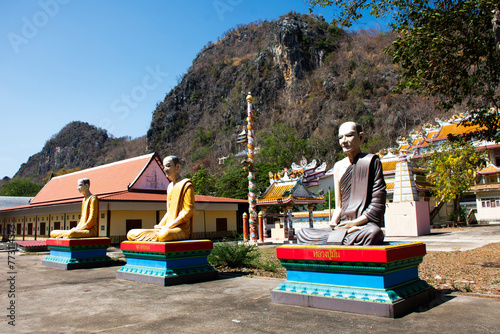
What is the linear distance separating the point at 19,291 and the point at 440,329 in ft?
21.4

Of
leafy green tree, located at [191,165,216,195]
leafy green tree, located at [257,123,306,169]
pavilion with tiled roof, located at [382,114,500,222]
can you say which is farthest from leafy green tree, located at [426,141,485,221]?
leafy green tree, located at [257,123,306,169]

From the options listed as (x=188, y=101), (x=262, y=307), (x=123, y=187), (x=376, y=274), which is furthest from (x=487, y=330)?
(x=188, y=101)

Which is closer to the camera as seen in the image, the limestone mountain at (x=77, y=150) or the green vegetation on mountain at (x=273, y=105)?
the green vegetation on mountain at (x=273, y=105)

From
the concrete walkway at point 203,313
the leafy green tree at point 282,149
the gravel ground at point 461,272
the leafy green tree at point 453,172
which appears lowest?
the gravel ground at point 461,272

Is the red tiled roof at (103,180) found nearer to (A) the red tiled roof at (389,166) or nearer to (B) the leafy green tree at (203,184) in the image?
(B) the leafy green tree at (203,184)

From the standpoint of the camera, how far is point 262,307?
4805mm

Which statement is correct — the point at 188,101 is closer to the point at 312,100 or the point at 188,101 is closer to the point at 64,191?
the point at 312,100

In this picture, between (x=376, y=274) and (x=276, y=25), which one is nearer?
(x=376, y=274)

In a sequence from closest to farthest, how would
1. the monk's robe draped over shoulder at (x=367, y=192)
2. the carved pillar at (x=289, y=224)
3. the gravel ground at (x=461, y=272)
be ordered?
the monk's robe draped over shoulder at (x=367, y=192)
the gravel ground at (x=461, y=272)
the carved pillar at (x=289, y=224)

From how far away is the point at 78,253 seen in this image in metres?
9.77

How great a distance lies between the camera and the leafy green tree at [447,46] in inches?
327

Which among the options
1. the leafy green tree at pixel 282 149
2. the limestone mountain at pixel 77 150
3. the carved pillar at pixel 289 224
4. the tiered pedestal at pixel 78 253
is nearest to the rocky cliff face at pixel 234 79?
the limestone mountain at pixel 77 150

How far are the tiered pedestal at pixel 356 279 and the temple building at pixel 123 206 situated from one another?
1601 centimetres

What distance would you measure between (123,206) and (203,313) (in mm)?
16736
